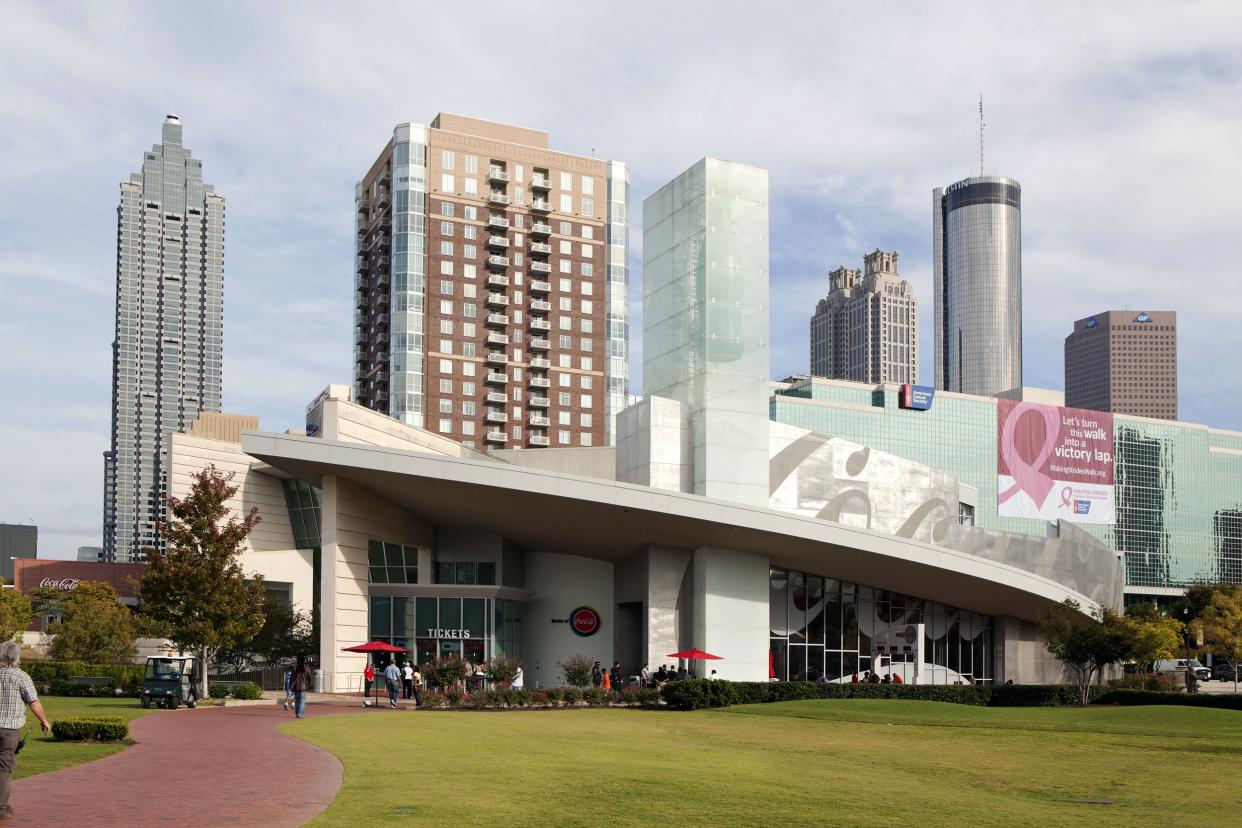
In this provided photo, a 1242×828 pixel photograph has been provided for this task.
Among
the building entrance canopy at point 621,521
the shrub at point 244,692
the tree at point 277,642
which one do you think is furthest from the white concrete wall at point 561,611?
the shrub at point 244,692

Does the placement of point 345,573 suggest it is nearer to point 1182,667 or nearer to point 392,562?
point 392,562

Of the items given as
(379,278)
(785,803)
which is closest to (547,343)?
(379,278)

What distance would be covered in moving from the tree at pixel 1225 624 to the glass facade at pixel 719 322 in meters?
40.7

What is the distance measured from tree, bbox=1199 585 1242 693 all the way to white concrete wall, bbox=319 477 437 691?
55870 mm

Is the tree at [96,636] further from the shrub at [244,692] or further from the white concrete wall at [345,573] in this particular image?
the shrub at [244,692]

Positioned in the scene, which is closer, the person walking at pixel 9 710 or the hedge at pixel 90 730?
the person walking at pixel 9 710

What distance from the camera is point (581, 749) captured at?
23.8 meters

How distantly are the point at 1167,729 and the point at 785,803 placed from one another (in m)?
19.6

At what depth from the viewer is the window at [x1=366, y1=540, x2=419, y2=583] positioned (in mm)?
55844

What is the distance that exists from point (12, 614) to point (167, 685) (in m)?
31.9

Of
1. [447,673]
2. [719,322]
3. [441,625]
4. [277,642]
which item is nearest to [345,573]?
[441,625]

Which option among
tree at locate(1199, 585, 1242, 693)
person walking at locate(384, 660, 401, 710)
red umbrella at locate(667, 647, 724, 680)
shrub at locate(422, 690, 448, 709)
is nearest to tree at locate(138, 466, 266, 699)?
person walking at locate(384, 660, 401, 710)

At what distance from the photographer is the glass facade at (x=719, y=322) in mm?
57219

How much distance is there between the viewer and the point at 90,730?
24078 mm
